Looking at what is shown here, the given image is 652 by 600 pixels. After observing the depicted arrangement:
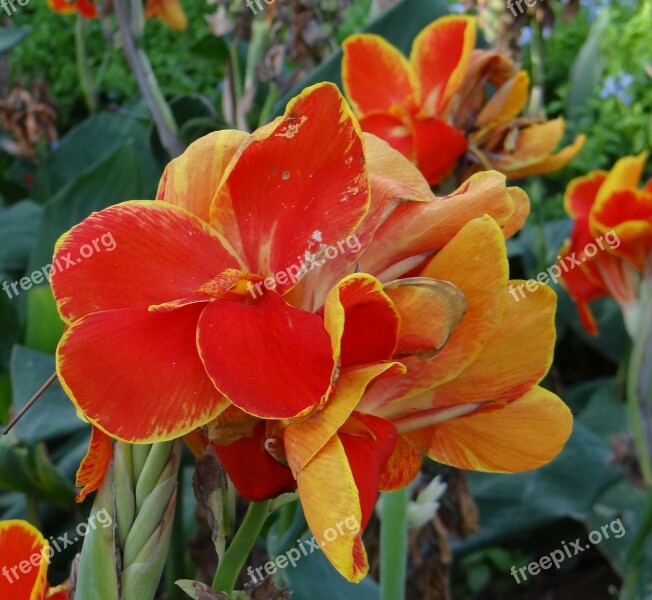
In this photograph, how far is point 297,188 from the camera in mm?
283

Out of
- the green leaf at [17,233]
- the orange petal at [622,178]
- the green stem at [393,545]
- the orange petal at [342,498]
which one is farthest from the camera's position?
the green leaf at [17,233]

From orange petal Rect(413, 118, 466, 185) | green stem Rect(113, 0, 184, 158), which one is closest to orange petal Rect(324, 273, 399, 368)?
orange petal Rect(413, 118, 466, 185)

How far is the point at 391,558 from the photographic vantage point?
19.4 inches

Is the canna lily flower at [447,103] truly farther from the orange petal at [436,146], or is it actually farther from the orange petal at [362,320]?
the orange petal at [362,320]

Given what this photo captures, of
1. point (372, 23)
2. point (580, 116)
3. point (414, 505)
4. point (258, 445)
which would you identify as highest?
point (258, 445)

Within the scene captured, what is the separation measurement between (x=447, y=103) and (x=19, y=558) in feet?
1.64

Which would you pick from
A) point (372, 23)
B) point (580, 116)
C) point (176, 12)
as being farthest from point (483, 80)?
point (580, 116)

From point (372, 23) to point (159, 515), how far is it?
0.82 meters

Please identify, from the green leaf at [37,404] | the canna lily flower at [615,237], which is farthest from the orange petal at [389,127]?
the green leaf at [37,404]

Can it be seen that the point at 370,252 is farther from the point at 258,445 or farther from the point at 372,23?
the point at 372,23

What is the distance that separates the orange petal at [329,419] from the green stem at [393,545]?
23cm

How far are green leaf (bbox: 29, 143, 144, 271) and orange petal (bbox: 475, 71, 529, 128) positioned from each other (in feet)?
1.49

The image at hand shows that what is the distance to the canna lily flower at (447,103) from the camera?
2.25 feet

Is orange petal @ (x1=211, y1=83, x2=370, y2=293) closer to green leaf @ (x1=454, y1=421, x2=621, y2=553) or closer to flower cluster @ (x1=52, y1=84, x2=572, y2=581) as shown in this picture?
flower cluster @ (x1=52, y1=84, x2=572, y2=581)
